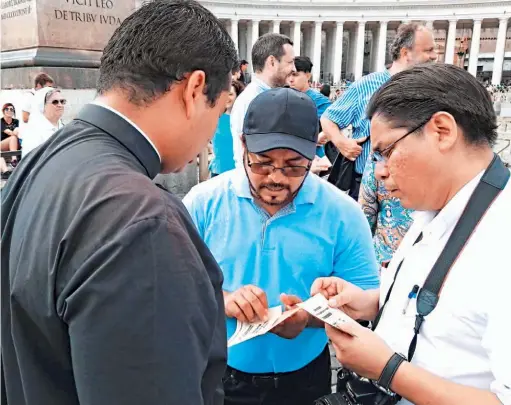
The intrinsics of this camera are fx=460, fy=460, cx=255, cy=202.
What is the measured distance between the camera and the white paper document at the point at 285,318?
1.59 m

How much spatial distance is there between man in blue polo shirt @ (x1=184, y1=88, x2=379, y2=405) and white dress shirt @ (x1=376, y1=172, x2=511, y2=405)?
1.66ft

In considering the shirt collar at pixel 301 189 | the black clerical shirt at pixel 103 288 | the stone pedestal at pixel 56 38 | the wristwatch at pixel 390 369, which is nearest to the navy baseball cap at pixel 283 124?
the shirt collar at pixel 301 189

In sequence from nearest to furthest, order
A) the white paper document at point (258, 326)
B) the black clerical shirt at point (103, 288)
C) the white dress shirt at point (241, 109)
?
the black clerical shirt at point (103, 288) < the white paper document at point (258, 326) < the white dress shirt at point (241, 109)

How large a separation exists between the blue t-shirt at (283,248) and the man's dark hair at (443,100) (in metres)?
0.60

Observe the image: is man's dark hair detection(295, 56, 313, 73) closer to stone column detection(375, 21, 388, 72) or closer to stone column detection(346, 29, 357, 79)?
stone column detection(375, 21, 388, 72)

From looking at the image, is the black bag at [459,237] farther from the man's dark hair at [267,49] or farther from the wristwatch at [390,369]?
the man's dark hair at [267,49]

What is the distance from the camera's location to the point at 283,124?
2.06 metres

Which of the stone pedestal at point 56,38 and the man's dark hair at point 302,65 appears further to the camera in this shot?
the man's dark hair at point 302,65

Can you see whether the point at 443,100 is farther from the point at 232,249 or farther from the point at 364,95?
the point at 364,95

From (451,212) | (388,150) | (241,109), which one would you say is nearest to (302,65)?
(241,109)

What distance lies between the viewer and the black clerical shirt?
0.89 meters

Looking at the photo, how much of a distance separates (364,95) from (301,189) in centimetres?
238

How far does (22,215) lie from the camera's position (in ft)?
3.48

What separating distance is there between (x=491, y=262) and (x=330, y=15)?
63.8 meters
